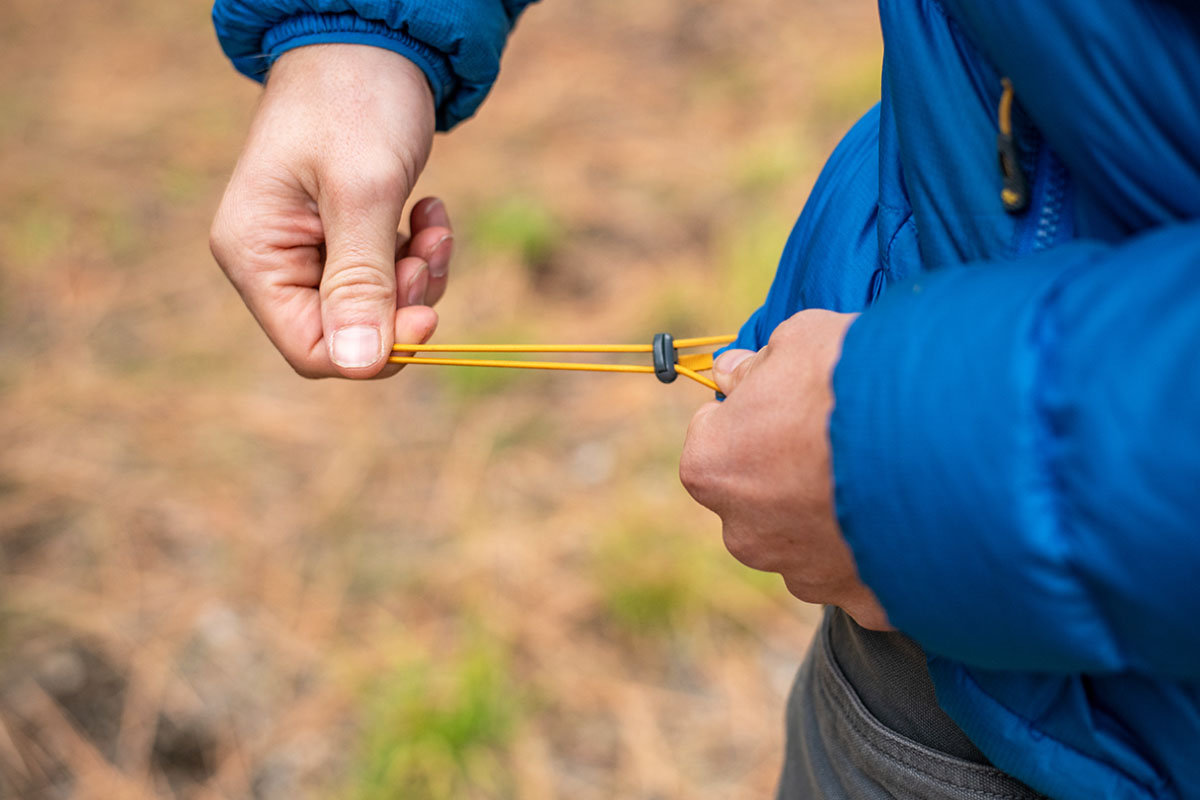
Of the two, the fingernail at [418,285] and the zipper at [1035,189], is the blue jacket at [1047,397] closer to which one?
the zipper at [1035,189]

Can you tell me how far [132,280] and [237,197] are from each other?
2056 mm

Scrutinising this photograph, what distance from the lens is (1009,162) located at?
0.55 meters

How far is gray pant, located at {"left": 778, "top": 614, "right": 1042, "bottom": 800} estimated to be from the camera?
2.15 feet

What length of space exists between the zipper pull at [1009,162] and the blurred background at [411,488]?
53.7 inches

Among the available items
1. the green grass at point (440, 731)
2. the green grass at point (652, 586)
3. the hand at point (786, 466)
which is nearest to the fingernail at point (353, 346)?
the hand at point (786, 466)

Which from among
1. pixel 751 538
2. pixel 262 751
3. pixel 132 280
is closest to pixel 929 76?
pixel 751 538

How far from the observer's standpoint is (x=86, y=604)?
189cm

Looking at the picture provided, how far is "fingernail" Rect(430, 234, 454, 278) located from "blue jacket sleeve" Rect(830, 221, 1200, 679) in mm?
555

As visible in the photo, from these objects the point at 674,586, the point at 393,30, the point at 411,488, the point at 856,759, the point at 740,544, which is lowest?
the point at 674,586

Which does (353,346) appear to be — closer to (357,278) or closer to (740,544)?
(357,278)

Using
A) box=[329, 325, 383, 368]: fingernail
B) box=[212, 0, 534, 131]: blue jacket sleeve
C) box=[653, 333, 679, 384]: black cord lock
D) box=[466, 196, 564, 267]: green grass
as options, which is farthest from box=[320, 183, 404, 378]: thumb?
box=[466, 196, 564, 267]: green grass

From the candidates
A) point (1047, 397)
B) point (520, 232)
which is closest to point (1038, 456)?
point (1047, 397)

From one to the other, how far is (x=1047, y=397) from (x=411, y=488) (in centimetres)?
179

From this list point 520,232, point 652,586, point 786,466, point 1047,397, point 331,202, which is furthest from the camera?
point 520,232
